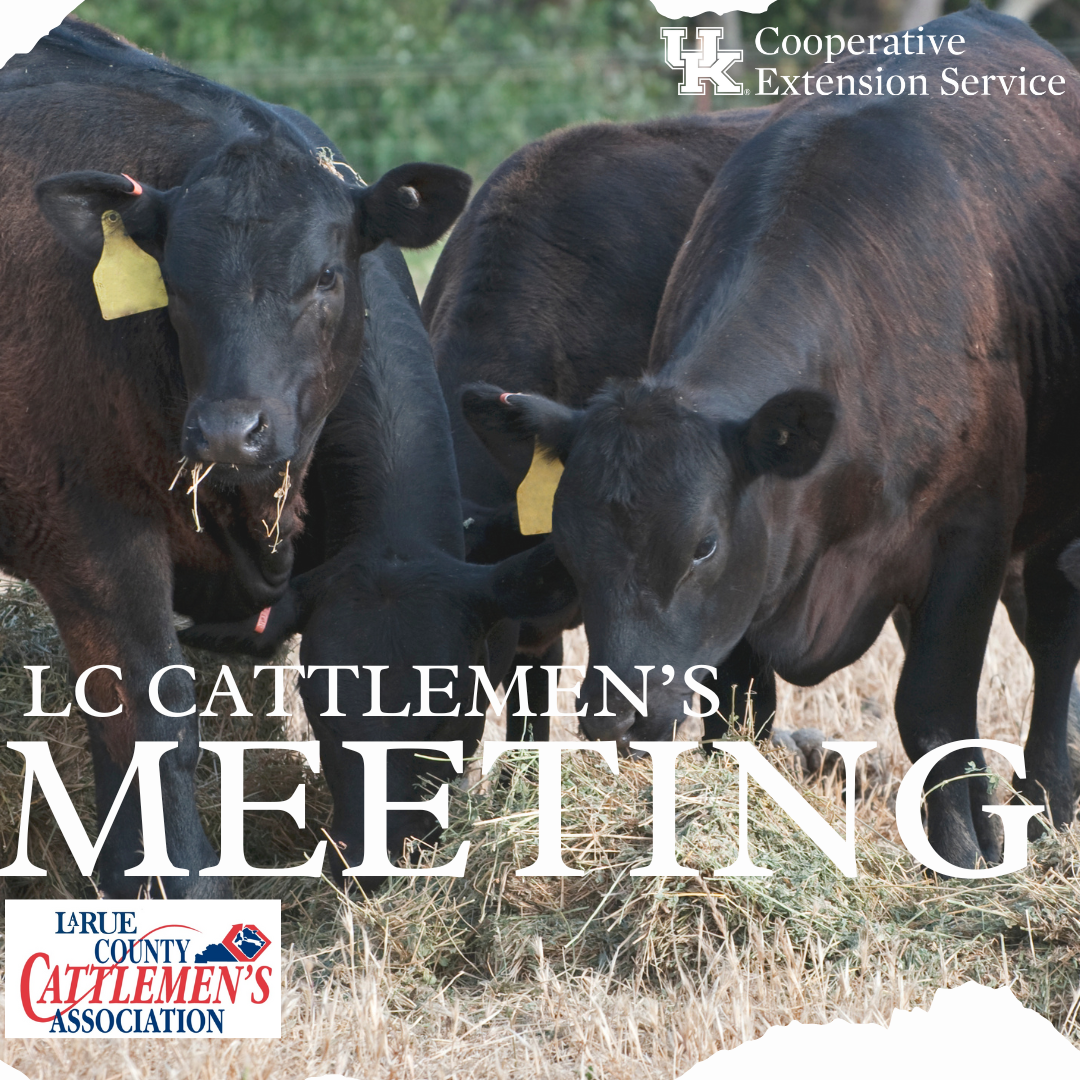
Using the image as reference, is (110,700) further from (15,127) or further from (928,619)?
(928,619)

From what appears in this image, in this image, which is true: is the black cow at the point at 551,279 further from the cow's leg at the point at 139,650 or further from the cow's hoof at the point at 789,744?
the cow's leg at the point at 139,650

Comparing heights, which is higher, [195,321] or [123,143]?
[123,143]

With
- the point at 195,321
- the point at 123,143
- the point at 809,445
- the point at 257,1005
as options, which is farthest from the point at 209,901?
the point at 123,143

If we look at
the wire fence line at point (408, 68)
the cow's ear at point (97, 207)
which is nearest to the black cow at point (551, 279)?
Answer: the cow's ear at point (97, 207)

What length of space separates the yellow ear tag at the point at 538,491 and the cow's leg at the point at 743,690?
739 mm

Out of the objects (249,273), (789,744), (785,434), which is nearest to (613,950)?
(785,434)

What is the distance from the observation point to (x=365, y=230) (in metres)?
4.58

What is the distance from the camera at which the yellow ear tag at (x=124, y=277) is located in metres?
4.30

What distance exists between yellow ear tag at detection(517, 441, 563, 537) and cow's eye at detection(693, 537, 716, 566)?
476 millimetres

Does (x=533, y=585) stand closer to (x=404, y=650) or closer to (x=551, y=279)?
(x=404, y=650)

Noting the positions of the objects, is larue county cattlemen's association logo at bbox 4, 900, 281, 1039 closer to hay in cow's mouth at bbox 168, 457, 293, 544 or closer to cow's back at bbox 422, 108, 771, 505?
hay in cow's mouth at bbox 168, 457, 293, 544

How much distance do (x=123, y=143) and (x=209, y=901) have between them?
2.09m

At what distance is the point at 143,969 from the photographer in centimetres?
379

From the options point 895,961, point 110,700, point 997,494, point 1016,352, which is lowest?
point 895,961
